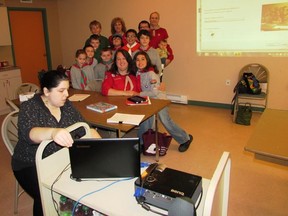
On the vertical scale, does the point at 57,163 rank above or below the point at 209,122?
above

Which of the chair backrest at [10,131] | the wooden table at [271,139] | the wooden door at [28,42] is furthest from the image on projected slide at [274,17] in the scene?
the wooden door at [28,42]

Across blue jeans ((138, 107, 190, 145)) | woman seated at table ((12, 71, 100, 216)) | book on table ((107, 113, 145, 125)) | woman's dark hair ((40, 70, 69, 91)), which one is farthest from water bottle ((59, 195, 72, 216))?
blue jeans ((138, 107, 190, 145))

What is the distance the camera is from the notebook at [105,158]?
1.35m

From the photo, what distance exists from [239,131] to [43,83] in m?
2.96

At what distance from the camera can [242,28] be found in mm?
4207

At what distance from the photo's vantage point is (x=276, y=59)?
4.09 meters

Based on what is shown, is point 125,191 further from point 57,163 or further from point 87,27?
point 87,27

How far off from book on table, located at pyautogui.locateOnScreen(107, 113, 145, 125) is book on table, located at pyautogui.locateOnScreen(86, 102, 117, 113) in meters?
0.17

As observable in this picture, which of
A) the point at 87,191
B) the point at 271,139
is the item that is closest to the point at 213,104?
the point at 271,139

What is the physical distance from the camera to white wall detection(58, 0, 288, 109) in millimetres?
4211

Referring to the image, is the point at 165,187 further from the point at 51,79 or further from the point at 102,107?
the point at 102,107

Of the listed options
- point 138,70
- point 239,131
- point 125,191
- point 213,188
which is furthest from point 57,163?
point 239,131

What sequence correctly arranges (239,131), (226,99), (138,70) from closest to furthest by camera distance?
(138,70) < (239,131) < (226,99)

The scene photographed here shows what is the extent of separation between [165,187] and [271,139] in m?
0.83
